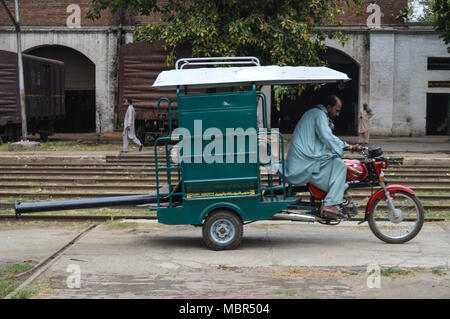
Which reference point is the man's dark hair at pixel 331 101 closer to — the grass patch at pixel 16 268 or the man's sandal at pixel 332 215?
the man's sandal at pixel 332 215

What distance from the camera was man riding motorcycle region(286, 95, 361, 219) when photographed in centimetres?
764

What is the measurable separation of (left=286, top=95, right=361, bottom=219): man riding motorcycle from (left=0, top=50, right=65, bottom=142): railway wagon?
17.9 m

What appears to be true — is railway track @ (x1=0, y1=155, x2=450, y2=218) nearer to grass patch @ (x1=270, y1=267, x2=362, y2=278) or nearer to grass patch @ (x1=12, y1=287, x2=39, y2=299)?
grass patch @ (x1=270, y1=267, x2=362, y2=278)

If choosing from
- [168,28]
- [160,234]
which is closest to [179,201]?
[160,234]

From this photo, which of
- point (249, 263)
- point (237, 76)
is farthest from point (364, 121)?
point (249, 263)

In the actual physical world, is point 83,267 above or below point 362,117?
below

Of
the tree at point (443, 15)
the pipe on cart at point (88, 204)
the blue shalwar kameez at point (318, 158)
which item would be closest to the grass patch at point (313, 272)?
the blue shalwar kameez at point (318, 158)

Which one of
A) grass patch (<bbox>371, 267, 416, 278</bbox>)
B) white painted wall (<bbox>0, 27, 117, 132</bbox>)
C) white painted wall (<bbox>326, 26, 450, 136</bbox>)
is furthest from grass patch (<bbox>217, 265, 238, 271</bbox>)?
white painted wall (<bbox>0, 27, 117, 132</bbox>)

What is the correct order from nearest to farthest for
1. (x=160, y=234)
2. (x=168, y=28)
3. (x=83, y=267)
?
(x=83, y=267), (x=160, y=234), (x=168, y=28)

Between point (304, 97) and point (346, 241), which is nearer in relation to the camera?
point (346, 241)

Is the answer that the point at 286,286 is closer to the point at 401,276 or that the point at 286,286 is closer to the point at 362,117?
the point at 401,276

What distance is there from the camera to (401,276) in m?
6.37
